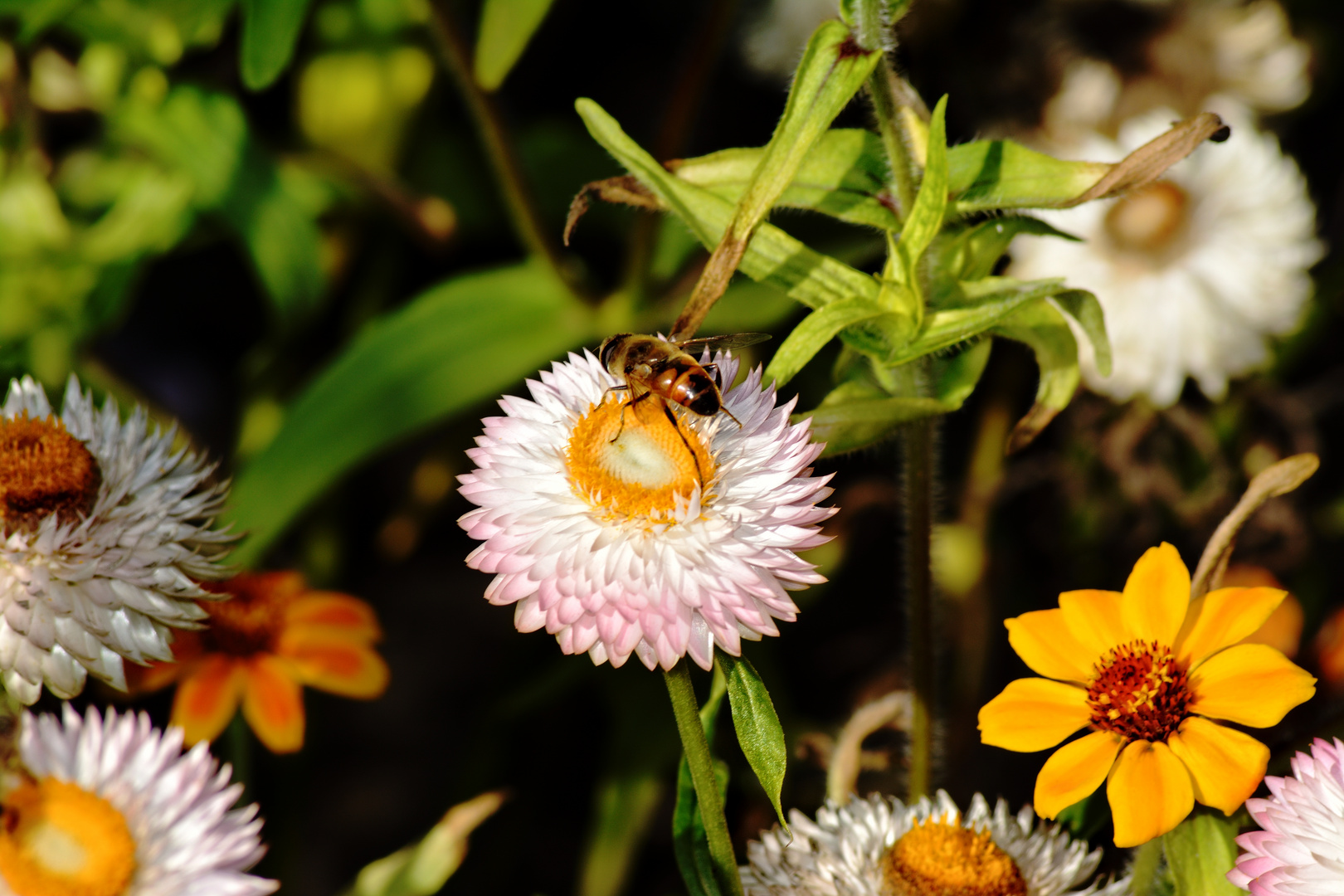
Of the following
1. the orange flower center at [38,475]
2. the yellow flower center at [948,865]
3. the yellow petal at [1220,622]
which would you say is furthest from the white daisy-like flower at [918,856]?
the orange flower center at [38,475]

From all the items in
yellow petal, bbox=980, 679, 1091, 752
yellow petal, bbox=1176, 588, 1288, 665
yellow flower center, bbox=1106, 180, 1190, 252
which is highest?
yellow flower center, bbox=1106, 180, 1190, 252

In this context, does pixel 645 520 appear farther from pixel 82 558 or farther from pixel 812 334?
pixel 82 558

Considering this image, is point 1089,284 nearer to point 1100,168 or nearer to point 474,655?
point 1100,168

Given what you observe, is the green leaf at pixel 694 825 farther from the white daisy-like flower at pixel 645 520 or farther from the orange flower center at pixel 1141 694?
the orange flower center at pixel 1141 694

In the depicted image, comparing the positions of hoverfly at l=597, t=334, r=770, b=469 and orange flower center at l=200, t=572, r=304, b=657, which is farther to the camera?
orange flower center at l=200, t=572, r=304, b=657

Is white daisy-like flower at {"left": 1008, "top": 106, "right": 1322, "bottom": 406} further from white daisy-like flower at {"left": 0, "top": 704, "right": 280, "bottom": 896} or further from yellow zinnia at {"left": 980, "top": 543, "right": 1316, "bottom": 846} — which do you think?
white daisy-like flower at {"left": 0, "top": 704, "right": 280, "bottom": 896}

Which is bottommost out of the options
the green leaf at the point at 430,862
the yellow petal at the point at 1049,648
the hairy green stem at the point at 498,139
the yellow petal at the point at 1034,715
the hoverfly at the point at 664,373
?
the green leaf at the point at 430,862

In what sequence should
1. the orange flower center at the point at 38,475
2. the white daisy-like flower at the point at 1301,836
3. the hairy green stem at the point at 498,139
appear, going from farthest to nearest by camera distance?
the hairy green stem at the point at 498,139, the orange flower center at the point at 38,475, the white daisy-like flower at the point at 1301,836

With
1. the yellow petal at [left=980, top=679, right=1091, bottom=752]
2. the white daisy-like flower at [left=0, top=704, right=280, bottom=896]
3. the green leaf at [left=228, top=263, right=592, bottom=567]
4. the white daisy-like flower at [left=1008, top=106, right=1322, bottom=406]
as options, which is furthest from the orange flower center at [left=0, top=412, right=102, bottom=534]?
the white daisy-like flower at [left=1008, top=106, right=1322, bottom=406]
